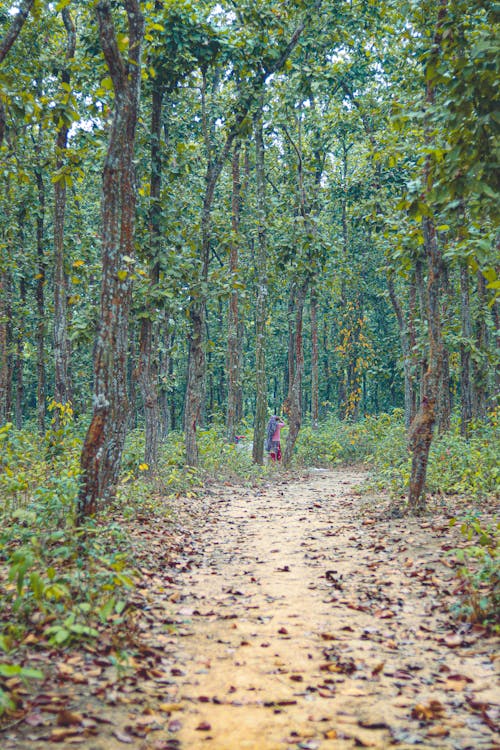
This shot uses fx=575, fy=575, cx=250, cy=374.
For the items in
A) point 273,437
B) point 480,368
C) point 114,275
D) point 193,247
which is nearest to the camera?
point 114,275

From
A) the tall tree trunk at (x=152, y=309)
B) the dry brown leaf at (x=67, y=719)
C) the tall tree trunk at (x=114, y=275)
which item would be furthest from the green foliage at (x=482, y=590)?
the tall tree trunk at (x=152, y=309)

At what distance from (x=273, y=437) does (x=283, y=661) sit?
15.7 metres

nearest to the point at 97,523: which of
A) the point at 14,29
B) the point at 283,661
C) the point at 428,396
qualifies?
the point at 283,661

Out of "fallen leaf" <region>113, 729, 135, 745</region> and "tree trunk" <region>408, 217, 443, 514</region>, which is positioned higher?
"tree trunk" <region>408, 217, 443, 514</region>

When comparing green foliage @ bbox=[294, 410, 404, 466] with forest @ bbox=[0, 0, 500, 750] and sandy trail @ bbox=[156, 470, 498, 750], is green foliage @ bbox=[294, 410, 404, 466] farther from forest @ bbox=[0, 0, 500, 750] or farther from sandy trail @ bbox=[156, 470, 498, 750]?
sandy trail @ bbox=[156, 470, 498, 750]

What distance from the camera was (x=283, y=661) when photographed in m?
4.60

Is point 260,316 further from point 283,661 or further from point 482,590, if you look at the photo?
point 283,661

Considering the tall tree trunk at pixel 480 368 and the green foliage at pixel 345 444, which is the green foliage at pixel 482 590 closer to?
the tall tree trunk at pixel 480 368

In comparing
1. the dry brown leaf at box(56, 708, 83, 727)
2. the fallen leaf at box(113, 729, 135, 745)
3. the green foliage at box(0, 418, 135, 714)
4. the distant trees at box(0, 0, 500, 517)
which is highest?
the distant trees at box(0, 0, 500, 517)

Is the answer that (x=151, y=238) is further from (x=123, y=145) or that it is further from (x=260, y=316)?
(x=260, y=316)

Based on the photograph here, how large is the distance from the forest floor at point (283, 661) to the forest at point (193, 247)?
163 mm

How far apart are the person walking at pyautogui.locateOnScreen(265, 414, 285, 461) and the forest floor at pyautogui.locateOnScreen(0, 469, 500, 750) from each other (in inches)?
458

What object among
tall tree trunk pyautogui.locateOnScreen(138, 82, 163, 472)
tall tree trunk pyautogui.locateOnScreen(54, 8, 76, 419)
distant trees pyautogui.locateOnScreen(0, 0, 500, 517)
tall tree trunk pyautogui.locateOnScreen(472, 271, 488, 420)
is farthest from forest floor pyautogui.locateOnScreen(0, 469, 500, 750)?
tall tree trunk pyautogui.locateOnScreen(472, 271, 488, 420)

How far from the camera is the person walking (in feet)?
65.8
